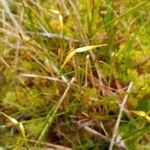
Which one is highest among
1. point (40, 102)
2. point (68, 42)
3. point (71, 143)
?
point (68, 42)

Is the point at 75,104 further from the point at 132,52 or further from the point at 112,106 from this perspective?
the point at 132,52

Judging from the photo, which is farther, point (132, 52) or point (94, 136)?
point (132, 52)

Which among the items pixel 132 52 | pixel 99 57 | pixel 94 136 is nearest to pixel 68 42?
pixel 99 57

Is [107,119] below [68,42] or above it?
below

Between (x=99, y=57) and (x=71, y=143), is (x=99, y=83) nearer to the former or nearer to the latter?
(x=99, y=57)

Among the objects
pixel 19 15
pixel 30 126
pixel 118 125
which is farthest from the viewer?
pixel 19 15


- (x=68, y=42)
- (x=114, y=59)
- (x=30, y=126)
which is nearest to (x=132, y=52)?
(x=114, y=59)

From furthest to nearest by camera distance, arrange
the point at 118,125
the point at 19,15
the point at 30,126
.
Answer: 1. the point at 19,15
2. the point at 30,126
3. the point at 118,125
